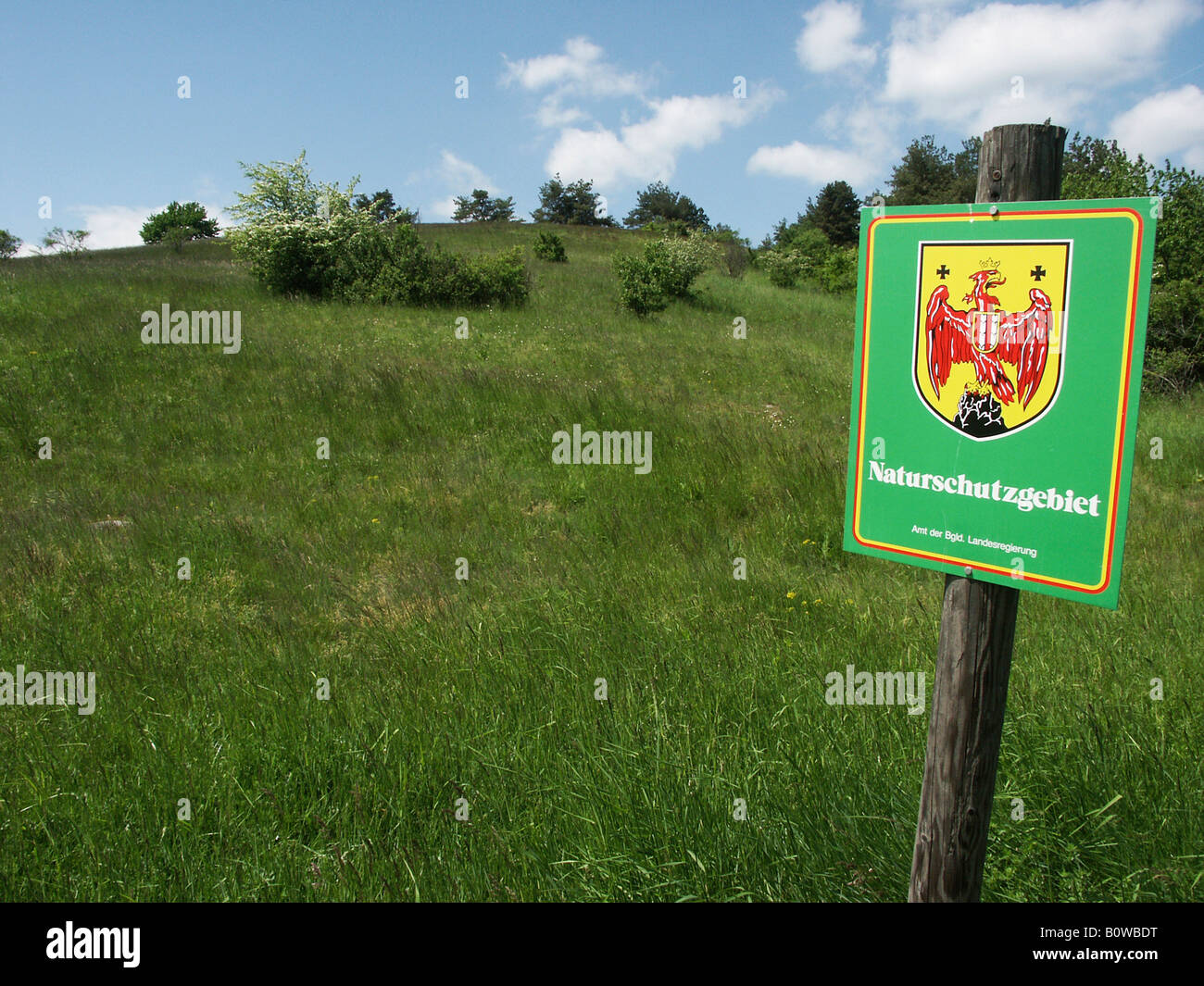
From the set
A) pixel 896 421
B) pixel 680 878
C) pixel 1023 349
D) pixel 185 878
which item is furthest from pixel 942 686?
pixel 185 878

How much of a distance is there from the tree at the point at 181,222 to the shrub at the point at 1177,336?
232ft

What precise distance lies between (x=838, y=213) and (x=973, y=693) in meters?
62.9

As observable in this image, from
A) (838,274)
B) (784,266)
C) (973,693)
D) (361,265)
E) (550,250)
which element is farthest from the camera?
(784,266)

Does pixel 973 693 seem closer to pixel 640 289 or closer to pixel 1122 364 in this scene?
pixel 1122 364

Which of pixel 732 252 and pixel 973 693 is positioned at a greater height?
pixel 732 252

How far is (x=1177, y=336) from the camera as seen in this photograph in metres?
16.1

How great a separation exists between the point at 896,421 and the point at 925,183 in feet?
208

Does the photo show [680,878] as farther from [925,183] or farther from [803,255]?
[925,183]

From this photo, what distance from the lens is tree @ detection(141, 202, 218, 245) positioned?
70562 mm

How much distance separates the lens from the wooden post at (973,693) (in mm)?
1983

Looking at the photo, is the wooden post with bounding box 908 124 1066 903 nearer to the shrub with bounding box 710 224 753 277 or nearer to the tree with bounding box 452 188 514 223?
the shrub with bounding box 710 224 753 277

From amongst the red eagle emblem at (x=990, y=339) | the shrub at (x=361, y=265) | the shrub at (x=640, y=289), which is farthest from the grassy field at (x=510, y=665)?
the shrub at (x=640, y=289)

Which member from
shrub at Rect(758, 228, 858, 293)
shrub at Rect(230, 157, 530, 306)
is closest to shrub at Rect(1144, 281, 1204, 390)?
shrub at Rect(230, 157, 530, 306)

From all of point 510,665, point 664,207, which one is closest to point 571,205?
point 664,207
